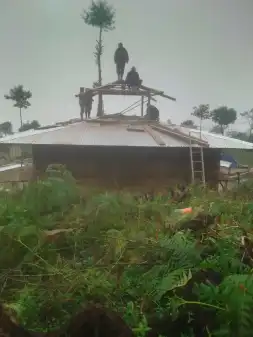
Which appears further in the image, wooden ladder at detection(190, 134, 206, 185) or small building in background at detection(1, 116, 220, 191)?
wooden ladder at detection(190, 134, 206, 185)

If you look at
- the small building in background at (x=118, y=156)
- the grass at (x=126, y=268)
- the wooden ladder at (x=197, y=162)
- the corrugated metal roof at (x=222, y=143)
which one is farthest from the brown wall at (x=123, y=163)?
the grass at (x=126, y=268)

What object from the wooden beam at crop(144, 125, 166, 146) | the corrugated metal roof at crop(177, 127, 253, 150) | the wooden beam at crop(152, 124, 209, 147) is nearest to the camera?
the wooden beam at crop(144, 125, 166, 146)

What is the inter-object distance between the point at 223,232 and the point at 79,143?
10381 mm

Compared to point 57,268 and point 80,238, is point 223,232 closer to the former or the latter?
point 80,238

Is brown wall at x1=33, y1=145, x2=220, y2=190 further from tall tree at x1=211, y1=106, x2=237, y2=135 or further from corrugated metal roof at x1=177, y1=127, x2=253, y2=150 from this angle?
tall tree at x1=211, y1=106, x2=237, y2=135

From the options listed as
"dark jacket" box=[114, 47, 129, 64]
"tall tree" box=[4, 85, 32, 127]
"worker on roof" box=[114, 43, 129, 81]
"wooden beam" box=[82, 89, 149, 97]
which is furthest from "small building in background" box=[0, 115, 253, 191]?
"tall tree" box=[4, 85, 32, 127]

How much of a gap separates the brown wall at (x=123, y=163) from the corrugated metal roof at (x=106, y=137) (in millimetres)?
387

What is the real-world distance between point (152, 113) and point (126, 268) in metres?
14.7

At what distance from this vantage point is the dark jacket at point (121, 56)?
1768 cm

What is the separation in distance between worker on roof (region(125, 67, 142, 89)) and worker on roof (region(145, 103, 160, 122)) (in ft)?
3.51

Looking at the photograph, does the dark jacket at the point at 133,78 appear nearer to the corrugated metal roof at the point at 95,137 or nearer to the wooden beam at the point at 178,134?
the wooden beam at the point at 178,134

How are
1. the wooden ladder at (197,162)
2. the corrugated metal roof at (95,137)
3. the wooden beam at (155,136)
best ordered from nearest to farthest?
the corrugated metal roof at (95,137) → the wooden beam at (155,136) → the wooden ladder at (197,162)

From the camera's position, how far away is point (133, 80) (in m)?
15.9

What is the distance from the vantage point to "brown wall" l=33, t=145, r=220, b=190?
12836 millimetres
